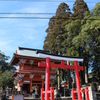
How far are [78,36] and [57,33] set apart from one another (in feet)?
19.1

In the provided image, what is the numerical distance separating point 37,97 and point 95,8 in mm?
14990

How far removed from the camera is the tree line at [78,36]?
20375mm

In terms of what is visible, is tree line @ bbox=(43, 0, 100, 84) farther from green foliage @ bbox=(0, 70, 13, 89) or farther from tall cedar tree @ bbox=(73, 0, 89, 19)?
green foliage @ bbox=(0, 70, 13, 89)

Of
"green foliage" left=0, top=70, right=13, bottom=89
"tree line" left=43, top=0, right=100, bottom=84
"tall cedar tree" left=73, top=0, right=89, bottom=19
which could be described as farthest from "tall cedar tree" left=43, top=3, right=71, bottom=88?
"green foliage" left=0, top=70, right=13, bottom=89

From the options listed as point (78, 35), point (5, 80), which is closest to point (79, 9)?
point (78, 35)

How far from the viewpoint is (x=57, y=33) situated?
25.5 m

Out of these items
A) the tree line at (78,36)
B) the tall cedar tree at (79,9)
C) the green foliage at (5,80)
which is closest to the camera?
the tree line at (78,36)

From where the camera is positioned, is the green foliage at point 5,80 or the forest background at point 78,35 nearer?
the forest background at point 78,35

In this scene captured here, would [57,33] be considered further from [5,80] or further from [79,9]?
[5,80]

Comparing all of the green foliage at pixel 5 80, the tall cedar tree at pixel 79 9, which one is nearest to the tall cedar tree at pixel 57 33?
the tall cedar tree at pixel 79 9

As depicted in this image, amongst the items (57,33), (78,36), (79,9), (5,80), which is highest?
(79,9)

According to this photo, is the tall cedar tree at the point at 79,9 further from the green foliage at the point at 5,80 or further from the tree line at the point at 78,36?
the green foliage at the point at 5,80

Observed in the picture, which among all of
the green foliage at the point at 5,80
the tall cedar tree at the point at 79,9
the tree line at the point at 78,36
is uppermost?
the tall cedar tree at the point at 79,9

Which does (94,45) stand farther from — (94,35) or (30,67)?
(30,67)
